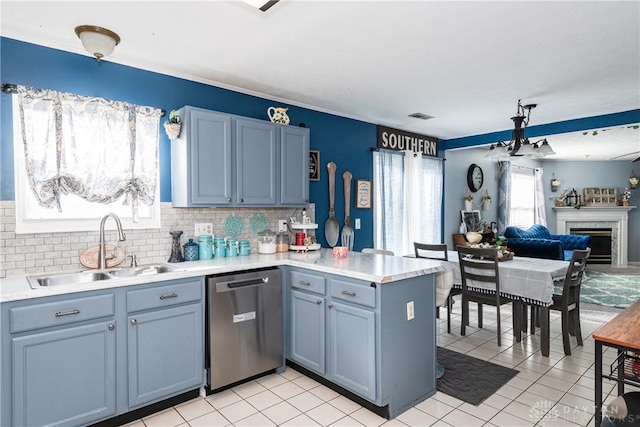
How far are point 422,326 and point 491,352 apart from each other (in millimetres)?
1307

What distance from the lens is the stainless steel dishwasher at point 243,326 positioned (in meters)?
2.68

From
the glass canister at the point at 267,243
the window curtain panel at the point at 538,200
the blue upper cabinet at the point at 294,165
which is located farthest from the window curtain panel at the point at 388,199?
the window curtain panel at the point at 538,200

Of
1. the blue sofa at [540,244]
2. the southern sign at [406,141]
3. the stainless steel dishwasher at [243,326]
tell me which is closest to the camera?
the stainless steel dishwasher at [243,326]

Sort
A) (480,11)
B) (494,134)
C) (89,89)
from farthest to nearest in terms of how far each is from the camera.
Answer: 1. (494,134)
2. (89,89)
3. (480,11)

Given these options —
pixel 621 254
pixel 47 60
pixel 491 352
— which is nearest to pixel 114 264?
pixel 47 60

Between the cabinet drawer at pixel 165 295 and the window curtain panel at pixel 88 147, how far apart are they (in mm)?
805

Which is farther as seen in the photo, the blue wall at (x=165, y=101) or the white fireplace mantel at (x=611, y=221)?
the white fireplace mantel at (x=611, y=221)

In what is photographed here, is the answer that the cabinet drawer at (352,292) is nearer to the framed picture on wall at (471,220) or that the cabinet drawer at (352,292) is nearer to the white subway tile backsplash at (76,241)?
the white subway tile backsplash at (76,241)

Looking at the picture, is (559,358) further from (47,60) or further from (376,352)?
(47,60)

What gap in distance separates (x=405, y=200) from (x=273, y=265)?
9.59 feet

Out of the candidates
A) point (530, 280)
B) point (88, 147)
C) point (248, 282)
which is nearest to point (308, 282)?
point (248, 282)

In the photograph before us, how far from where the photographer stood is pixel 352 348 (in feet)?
8.36

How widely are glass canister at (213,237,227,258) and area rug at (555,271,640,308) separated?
16.8 ft

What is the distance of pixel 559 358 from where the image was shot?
Result: 3.33m
